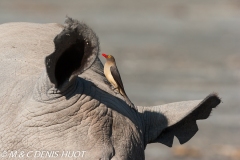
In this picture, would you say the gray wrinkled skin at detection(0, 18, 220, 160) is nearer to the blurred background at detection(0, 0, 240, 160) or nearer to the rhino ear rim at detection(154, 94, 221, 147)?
the rhino ear rim at detection(154, 94, 221, 147)

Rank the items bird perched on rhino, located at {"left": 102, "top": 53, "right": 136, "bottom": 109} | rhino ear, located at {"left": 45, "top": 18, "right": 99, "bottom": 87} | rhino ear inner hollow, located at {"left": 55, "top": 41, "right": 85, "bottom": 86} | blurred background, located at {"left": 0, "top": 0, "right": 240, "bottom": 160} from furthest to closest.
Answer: blurred background, located at {"left": 0, "top": 0, "right": 240, "bottom": 160}, bird perched on rhino, located at {"left": 102, "top": 53, "right": 136, "bottom": 109}, rhino ear inner hollow, located at {"left": 55, "top": 41, "right": 85, "bottom": 86}, rhino ear, located at {"left": 45, "top": 18, "right": 99, "bottom": 87}

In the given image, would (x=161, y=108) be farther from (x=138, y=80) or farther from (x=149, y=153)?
(x=138, y=80)

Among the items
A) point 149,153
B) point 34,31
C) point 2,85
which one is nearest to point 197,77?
point 149,153

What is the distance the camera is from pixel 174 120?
6.20m

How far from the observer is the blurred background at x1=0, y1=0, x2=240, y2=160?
50.9 feet

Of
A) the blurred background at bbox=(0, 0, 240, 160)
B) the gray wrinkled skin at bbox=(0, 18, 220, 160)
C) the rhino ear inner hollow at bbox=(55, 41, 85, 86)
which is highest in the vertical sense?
the blurred background at bbox=(0, 0, 240, 160)

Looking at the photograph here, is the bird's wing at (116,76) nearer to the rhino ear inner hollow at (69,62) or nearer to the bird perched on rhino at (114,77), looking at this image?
the bird perched on rhino at (114,77)

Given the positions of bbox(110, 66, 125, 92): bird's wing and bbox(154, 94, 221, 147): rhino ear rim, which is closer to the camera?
bbox(110, 66, 125, 92): bird's wing

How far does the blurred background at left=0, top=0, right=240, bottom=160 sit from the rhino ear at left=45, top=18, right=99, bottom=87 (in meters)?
8.64

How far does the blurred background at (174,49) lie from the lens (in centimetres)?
1550

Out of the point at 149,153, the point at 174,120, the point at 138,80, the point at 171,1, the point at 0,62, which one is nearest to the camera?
the point at 0,62

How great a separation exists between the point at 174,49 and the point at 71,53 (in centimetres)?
1892

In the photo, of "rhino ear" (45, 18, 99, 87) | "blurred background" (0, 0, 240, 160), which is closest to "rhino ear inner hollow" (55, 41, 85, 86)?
"rhino ear" (45, 18, 99, 87)

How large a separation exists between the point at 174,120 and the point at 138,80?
43.2 feet
